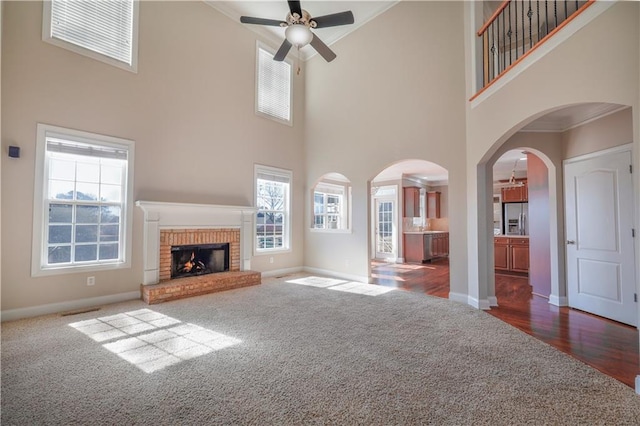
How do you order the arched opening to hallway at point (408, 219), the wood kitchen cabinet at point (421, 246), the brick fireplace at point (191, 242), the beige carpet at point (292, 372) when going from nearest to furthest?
the beige carpet at point (292, 372) → the brick fireplace at point (191, 242) → the arched opening to hallway at point (408, 219) → the wood kitchen cabinet at point (421, 246)

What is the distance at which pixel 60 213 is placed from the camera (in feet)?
12.6

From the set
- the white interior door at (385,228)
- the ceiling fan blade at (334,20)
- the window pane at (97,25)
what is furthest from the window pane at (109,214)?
the white interior door at (385,228)

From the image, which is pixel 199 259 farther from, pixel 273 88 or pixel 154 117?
pixel 273 88

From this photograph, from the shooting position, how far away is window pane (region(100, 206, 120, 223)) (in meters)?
4.18

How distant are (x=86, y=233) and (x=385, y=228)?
26.2 feet

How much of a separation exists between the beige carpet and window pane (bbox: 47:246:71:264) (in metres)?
0.77

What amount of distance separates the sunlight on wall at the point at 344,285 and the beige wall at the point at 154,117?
0.94m

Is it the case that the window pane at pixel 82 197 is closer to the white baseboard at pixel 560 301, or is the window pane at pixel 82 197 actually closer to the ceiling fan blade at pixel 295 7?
the ceiling fan blade at pixel 295 7

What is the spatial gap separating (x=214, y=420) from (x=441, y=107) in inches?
196

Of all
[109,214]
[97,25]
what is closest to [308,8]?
[97,25]

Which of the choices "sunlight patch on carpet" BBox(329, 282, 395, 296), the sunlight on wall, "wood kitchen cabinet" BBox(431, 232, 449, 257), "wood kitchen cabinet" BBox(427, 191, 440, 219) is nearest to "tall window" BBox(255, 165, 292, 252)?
the sunlight on wall

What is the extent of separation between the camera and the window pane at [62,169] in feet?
12.4

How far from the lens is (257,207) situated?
6.03 metres

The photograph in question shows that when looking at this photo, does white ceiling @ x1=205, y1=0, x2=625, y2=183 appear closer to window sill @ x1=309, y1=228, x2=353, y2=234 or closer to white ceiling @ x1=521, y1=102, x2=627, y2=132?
white ceiling @ x1=521, y1=102, x2=627, y2=132
